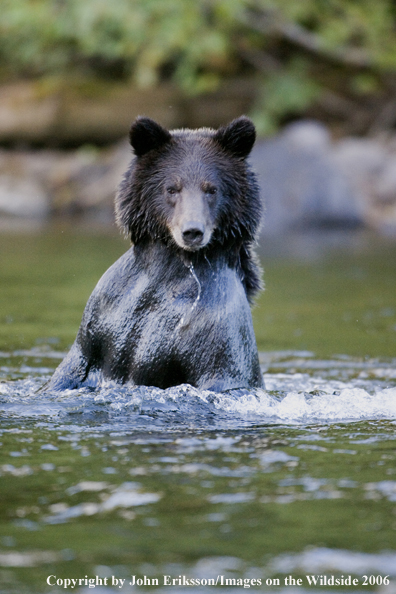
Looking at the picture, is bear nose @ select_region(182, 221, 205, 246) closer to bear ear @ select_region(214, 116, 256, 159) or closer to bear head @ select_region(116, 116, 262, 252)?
bear head @ select_region(116, 116, 262, 252)

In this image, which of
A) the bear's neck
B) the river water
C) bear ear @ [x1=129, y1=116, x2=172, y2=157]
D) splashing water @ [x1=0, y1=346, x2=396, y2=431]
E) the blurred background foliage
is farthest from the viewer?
the blurred background foliage

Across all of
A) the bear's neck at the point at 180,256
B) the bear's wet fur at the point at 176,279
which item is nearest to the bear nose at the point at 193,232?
the bear's wet fur at the point at 176,279

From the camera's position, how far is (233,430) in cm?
569

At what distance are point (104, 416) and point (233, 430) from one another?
0.82 metres

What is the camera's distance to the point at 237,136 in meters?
6.69

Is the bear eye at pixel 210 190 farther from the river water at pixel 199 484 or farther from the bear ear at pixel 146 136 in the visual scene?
the river water at pixel 199 484

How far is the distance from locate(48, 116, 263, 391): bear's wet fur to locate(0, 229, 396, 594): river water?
0.78 ft

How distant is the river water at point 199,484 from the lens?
3490 mm

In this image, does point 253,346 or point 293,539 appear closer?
point 293,539

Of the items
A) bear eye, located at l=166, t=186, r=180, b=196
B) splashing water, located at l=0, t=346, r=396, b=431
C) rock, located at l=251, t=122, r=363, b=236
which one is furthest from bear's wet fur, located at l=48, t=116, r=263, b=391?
rock, located at l=251, t=122, r=363, b=236

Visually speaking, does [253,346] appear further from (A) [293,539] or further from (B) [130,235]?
(A) [293,539]

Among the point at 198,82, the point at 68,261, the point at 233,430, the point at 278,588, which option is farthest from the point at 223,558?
the point at 198,82

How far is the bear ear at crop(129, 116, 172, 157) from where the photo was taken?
A: 6445mm

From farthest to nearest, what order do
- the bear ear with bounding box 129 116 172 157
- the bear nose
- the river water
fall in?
the bear ear with bounding box 129 116 172 157, the bear nose, the river water
